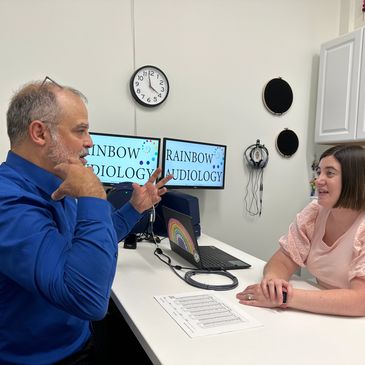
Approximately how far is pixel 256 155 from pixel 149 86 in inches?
40.5

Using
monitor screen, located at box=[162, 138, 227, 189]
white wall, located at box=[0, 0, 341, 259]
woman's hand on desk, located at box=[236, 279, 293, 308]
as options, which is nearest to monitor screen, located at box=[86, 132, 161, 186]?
monitor screen, located at box=[162, 138, 227, 189]

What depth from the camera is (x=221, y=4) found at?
260 centimetres

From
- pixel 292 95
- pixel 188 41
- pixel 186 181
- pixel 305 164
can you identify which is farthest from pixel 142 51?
pixel 305 164

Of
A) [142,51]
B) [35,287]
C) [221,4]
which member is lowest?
[35,287]

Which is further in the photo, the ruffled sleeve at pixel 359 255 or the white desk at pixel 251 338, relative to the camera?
the ruffled sleeve at pixel 359 255

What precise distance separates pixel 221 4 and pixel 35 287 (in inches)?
98.4

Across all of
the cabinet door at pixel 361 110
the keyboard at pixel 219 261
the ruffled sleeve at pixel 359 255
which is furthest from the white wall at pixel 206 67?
the ruffled sleeve at pixel 359 255

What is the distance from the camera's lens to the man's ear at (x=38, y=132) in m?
0.92

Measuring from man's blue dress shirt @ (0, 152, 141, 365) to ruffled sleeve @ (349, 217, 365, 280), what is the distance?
756 mm

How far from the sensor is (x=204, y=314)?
100cm

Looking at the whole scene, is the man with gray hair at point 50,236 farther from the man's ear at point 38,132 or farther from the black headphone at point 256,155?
the black headphone at point 256,155

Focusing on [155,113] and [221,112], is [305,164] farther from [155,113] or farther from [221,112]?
[155,113]

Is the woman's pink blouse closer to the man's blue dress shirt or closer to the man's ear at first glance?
the man's blue dress shirt

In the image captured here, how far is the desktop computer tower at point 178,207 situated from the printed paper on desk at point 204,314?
2.69 ft
